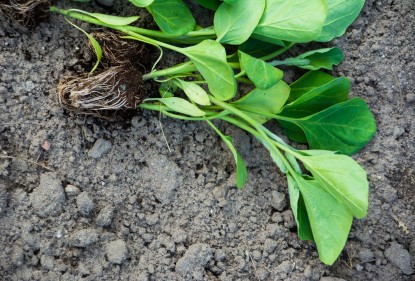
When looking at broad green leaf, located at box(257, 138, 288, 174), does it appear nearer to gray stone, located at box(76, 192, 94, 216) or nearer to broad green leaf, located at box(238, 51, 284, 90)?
broad green leaf, located at box(238, 51, 284, 90)

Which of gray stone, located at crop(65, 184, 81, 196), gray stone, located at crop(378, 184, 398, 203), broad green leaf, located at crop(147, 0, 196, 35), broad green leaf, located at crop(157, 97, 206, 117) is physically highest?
broad green leaf, located at crop(147, 0, 196, 35)

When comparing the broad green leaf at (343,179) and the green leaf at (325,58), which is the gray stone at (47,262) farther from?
the green leaf at (325,58)

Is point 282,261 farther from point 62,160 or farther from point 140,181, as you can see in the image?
point 62,160

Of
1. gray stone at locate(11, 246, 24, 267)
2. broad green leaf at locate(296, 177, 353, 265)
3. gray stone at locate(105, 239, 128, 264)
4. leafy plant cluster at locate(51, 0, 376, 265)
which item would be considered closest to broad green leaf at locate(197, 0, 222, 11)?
leafy plant cluster at locate(51, 0, 376, 265)

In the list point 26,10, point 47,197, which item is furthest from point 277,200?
point 26,10

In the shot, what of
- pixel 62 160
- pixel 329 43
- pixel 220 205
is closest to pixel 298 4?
pixel 329 43

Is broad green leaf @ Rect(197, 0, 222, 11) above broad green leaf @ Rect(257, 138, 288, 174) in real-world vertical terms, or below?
above

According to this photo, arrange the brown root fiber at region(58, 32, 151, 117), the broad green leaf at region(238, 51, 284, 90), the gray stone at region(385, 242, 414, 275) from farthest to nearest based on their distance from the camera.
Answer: the gray stone at region(385, 242, 414, 275) → the brown root fiber at region(58, 32, 151, 117) → the broad green leaf at region(238, 51, 284, 90)

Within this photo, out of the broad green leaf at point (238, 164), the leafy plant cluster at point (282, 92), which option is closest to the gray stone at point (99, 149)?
the leafy plant cluster at point (282, 92)

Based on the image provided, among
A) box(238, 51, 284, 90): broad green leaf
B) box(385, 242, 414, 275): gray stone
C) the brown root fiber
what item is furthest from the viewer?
box(385, 242, 414, 275): gray stone
